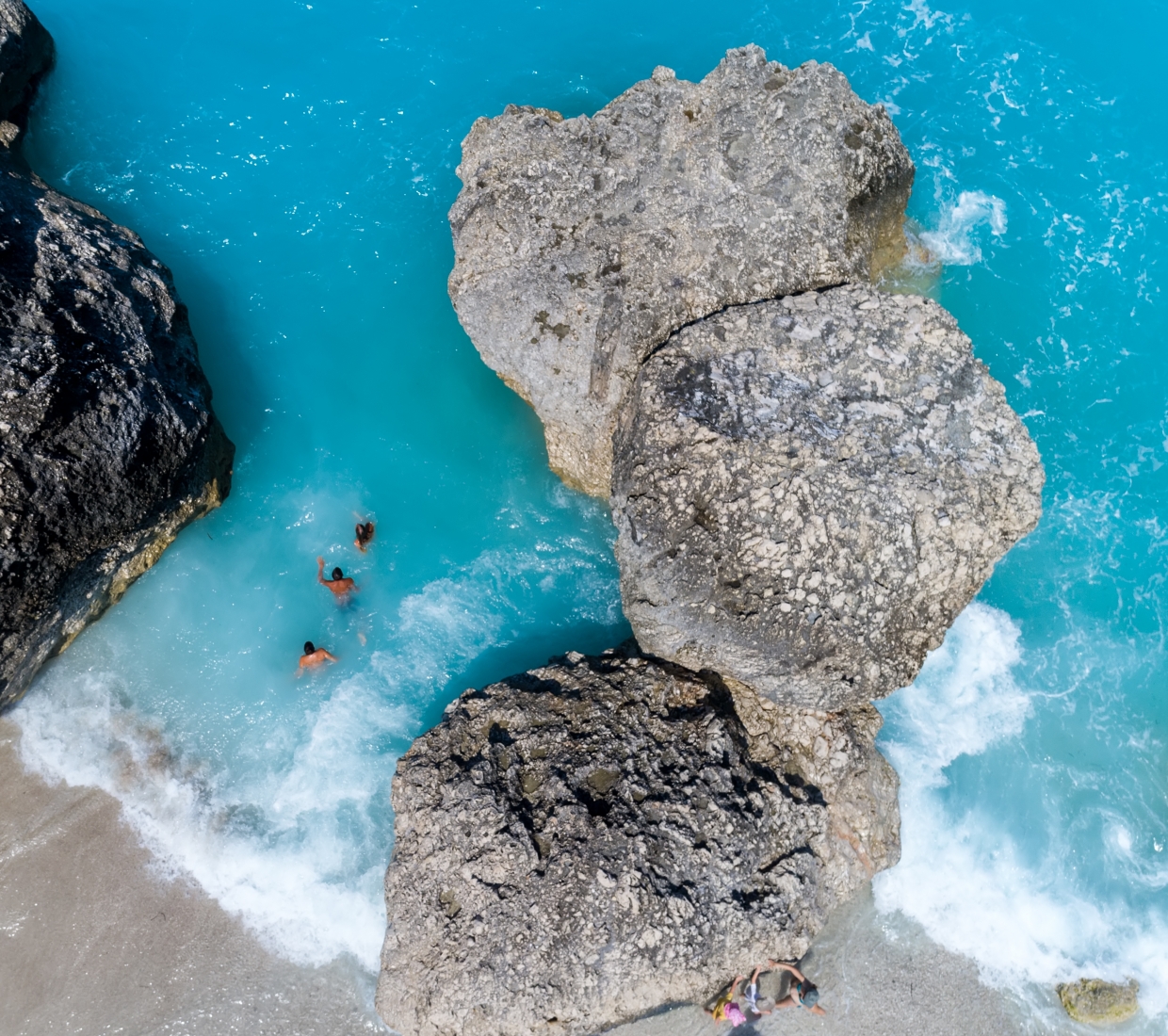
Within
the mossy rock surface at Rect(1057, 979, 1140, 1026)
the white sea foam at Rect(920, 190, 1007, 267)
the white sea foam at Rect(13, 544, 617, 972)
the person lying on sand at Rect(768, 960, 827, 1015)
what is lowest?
the white sea foam at Rect(13, 544, 617, 972)

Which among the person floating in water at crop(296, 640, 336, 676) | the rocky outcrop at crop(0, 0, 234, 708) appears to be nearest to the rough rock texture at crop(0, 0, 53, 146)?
the rocky outcrop at crop(0, 0, 234, 708)

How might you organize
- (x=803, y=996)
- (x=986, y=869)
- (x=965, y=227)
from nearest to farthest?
(x=803, y=996) < (x=986, y=869) < (x=965, y=227)

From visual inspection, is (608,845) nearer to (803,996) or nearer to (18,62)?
(803,996)

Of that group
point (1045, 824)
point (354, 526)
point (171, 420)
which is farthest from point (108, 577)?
point (1045, 824)

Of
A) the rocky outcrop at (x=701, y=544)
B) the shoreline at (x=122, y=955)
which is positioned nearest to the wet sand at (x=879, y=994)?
the rocky outcrop at (x=701, y=544)

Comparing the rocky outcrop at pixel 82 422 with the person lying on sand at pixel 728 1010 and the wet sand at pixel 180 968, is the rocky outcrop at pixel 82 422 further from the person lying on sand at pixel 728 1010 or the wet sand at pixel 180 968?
the person lying on sand at pixel 728 1010

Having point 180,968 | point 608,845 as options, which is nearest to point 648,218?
point 608,845

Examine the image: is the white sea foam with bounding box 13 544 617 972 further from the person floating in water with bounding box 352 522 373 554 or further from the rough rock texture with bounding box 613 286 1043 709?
the rough rock texture with bounding box 613 286 1043 709

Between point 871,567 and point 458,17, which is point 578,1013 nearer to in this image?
point 871,567
